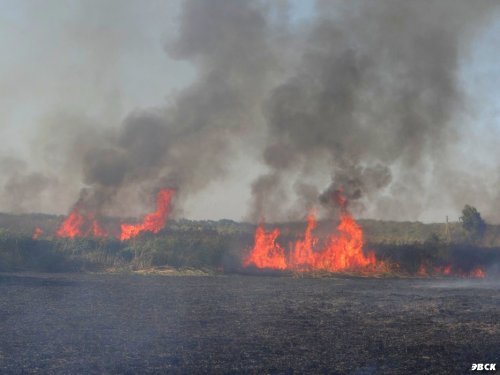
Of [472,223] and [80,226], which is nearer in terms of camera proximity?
[80,226]

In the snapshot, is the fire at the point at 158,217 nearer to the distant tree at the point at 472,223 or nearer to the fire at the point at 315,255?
the fire at the point at 315,255

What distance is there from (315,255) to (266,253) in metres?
3.37

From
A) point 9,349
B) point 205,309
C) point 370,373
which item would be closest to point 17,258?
point 205,309

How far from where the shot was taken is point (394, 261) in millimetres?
36594

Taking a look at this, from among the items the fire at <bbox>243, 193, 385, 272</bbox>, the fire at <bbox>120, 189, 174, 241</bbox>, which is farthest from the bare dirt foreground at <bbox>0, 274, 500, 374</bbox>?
the fire at <bbox>120, 189, 174, 241</bbox>

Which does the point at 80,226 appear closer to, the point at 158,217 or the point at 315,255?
the point at 158,217

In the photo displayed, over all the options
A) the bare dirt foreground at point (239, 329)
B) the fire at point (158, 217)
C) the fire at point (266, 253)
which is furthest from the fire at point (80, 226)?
the bare dirt foreground at point (239, 329)

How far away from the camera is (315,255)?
36.1 metres

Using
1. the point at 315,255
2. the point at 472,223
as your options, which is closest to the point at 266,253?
the point at 315,255

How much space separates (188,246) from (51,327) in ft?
72.6

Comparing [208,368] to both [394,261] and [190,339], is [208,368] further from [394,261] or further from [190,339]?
[394,261]

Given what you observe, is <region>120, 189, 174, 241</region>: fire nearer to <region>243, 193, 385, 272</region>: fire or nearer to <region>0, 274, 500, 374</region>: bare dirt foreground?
<region>243, 193, 385, 272</region>: fire

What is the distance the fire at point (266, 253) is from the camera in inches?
1410

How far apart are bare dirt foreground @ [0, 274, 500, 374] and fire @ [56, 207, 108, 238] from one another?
53.8 feet
